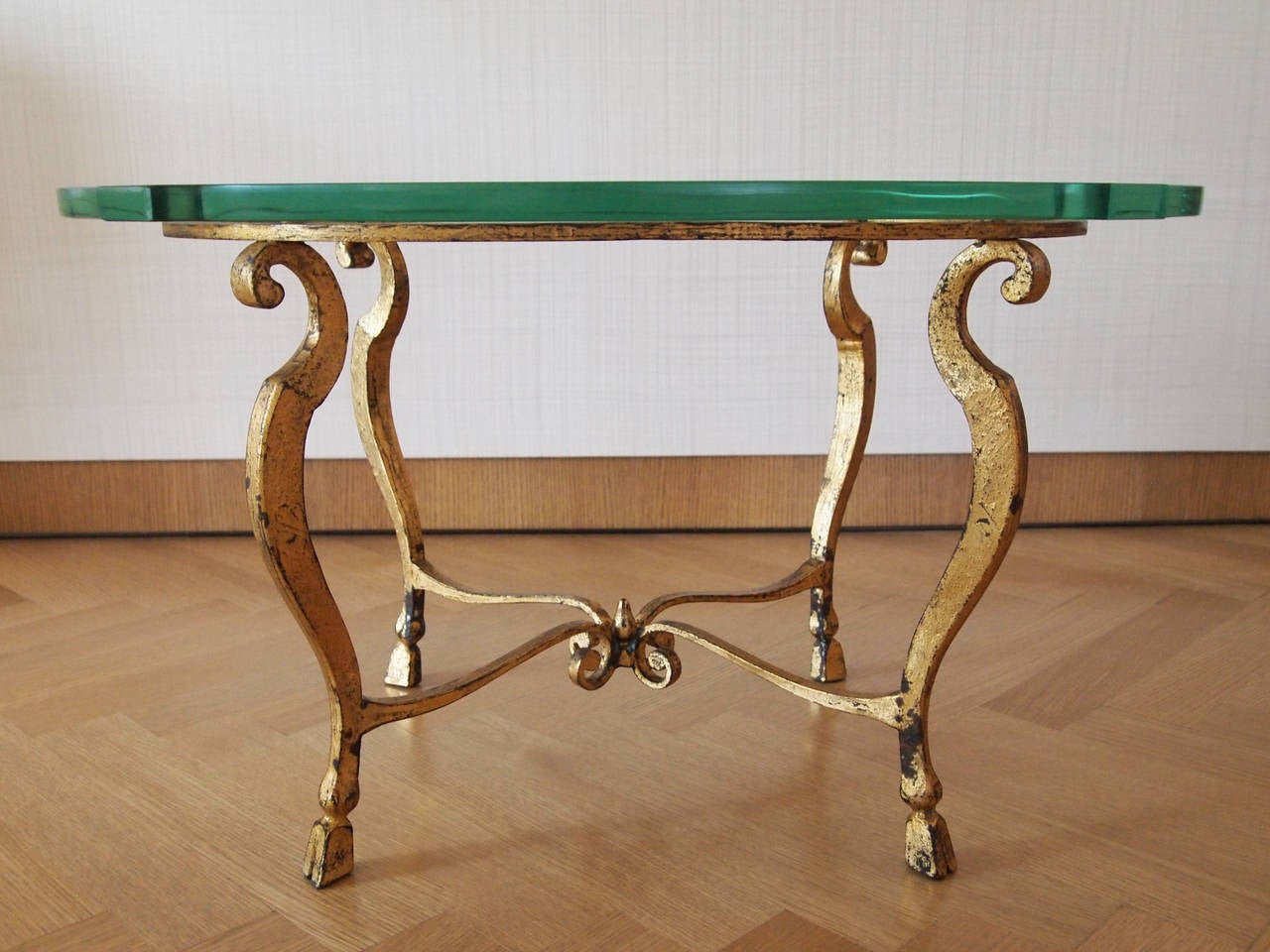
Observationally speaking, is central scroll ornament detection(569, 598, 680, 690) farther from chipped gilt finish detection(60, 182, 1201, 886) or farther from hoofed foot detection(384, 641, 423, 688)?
hoofed foot detection(384, 641, 423, 688)

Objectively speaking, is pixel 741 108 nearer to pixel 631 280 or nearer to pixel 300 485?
pixel 631 280

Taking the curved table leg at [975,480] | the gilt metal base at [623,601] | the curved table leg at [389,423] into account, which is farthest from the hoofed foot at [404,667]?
the curved table leg at [975,480]

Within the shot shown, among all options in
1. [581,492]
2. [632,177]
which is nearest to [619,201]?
[632,177]

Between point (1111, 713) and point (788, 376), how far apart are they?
69 cm

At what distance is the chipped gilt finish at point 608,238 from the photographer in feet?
2.24

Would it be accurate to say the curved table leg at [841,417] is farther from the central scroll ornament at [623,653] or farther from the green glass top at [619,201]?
the green glass top at [619,201]

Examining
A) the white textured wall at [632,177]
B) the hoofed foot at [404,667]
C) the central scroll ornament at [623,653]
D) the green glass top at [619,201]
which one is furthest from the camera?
the white textured wall at [632,177]

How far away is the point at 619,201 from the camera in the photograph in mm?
650

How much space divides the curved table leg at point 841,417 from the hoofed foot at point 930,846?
33 cm

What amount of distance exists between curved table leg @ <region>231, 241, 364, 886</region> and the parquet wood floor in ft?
0.39

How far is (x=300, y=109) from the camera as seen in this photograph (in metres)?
1.58

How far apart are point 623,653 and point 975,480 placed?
34 centimetres

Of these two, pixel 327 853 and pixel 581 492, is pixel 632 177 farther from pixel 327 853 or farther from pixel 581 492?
pixel 327 853

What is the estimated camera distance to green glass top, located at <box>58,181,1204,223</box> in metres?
0.65
